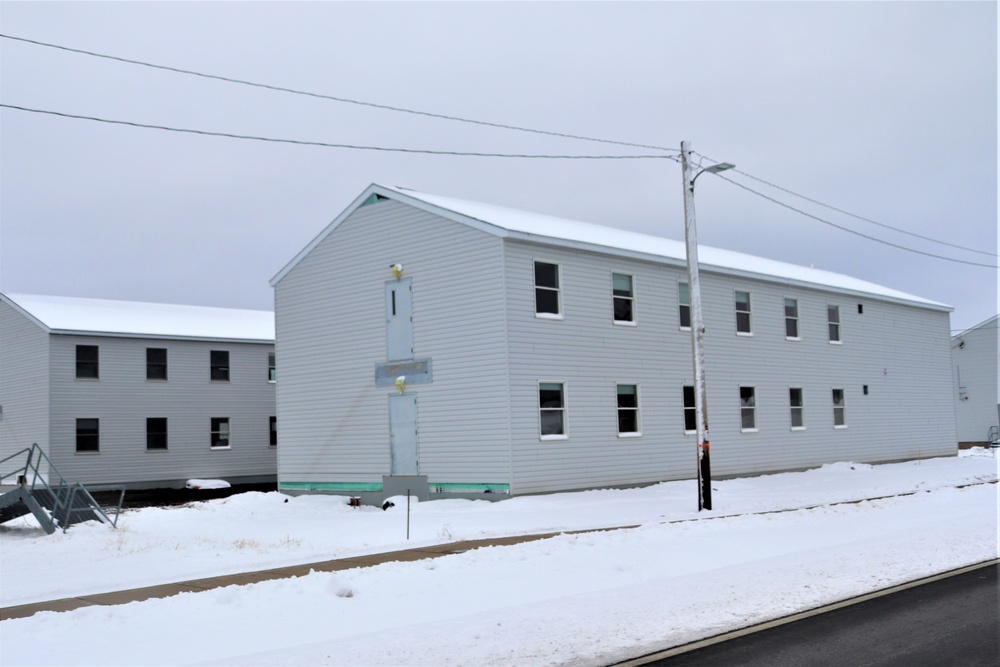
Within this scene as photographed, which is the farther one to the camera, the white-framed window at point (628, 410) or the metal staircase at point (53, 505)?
the white-framed window at point (628, 410)

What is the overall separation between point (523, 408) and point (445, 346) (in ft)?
9.88

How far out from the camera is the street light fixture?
69.9 ft

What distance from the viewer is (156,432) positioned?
4212cm

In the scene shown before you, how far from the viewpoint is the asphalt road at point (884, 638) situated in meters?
8.49

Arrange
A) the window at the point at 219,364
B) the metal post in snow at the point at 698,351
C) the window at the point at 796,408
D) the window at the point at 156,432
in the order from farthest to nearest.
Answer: the window at the point at 219,364, the window at the point at 156,432, the window at the point at 796,408, the metal post in snow at the point at 698,351

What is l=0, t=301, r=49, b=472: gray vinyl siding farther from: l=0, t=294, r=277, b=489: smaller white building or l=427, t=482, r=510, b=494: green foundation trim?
l=427, t=482, r=510, b=494: green foundation trim

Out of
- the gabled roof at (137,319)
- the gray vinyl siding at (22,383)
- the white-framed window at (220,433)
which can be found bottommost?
the white-framed window at (220,433)

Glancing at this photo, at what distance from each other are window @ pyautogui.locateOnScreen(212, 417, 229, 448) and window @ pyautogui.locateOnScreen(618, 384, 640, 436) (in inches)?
909

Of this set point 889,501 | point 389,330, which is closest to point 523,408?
point 389,330

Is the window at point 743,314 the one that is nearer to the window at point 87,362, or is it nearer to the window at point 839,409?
the window at point 839,409

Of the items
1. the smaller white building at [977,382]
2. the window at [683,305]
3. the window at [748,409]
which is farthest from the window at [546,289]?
the smaller white building at [977,382]

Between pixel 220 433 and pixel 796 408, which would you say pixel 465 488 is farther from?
pixel 220 433

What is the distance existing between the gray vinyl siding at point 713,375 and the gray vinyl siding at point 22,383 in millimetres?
23535

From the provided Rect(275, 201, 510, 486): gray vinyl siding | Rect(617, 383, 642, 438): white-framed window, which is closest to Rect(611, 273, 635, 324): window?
Rect(617, 383, 642, 438): white-framed window
